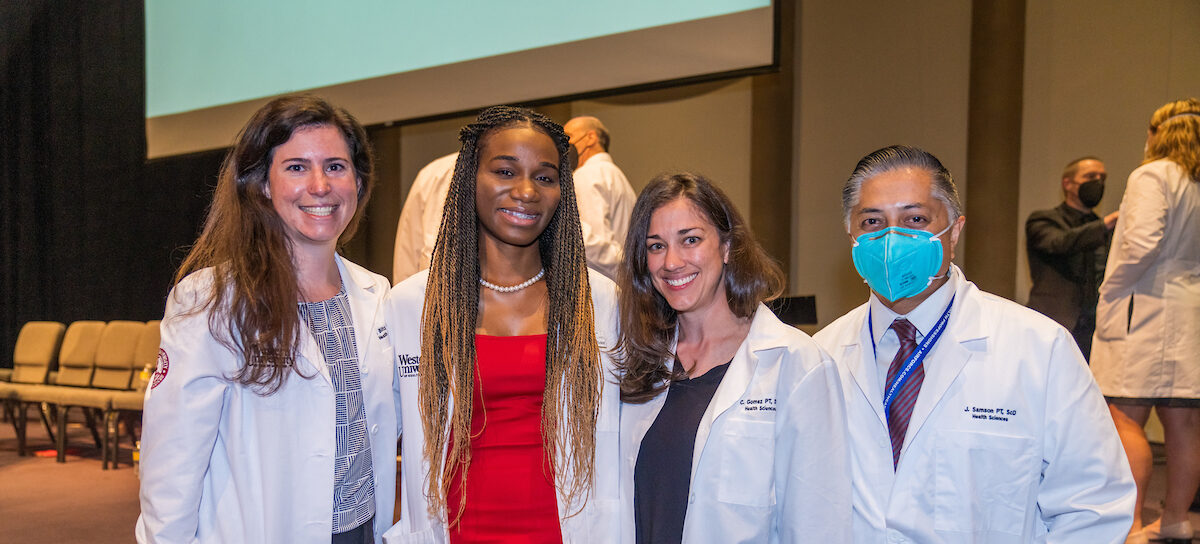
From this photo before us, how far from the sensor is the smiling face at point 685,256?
1.87 m

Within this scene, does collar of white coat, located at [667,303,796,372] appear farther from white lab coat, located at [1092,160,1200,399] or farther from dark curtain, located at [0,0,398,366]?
dark curtain, located at [0,0,398,366]

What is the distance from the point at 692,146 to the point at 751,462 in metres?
5.27

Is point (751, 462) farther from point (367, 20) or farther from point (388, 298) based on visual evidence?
point (367, 20)

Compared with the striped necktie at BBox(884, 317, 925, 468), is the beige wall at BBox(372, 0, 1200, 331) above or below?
above

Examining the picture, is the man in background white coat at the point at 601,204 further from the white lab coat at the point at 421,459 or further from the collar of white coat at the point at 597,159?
the white lab coat at the point at 421,459

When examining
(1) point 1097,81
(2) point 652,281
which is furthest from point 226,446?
(1) point 1097,81

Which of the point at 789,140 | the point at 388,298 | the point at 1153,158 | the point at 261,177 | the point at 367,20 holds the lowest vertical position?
the point at 388,298

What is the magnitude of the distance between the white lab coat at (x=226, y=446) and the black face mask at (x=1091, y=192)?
16.0 feet

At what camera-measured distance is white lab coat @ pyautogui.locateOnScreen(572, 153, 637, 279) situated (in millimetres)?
3865

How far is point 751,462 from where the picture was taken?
1.76 m

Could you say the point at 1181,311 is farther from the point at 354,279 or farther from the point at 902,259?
the point at 354,279

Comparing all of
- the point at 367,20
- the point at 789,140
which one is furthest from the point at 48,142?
the point at 789,140

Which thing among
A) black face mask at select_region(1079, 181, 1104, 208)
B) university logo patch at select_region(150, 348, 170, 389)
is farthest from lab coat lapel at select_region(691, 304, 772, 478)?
black face mask at select_region(1079, 181, 1104, 208)

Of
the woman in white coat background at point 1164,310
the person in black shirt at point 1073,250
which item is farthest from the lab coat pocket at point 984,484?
the person in black shirt at point 1073,250
